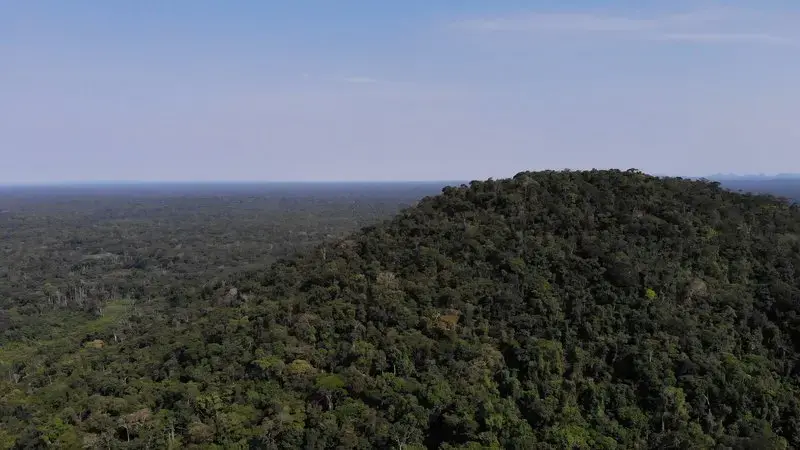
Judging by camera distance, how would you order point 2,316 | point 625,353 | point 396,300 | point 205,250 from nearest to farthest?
point 625,353 < point 396,300 < point 2,316 < point 205,250

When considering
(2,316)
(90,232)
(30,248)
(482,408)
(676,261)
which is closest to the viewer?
(482,408)

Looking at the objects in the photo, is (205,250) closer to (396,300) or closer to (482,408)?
(396,300)

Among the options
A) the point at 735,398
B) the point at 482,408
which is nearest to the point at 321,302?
the point at 482,408

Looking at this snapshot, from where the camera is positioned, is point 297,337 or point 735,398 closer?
point 735,398

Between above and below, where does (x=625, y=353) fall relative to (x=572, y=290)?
below

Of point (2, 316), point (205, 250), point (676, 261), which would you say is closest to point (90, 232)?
point (205, 250)

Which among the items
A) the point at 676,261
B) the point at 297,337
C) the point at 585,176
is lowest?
the point at 297,337

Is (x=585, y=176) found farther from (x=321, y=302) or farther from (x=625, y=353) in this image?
(x=321, y=302)
